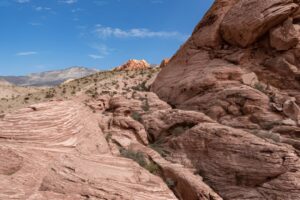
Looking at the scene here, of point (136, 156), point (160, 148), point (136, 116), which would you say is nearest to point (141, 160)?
point (136, 156)

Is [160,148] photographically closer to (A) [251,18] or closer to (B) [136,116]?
(B) [136,116]

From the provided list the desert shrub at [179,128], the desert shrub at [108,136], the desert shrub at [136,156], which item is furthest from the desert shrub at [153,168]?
the desert shrub at [108,136]

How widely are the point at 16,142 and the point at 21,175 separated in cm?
146

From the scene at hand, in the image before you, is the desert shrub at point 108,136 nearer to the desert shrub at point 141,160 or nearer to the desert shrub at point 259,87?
the desert shrub at point 141,160

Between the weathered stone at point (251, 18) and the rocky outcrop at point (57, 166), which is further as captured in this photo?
the weathered stone at point (251, 18)

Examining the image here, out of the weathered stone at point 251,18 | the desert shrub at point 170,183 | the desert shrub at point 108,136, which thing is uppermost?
the weathered stone at point 251,18

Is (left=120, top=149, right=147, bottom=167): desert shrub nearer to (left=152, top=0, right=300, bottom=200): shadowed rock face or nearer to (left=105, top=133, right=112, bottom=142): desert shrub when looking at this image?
(left=105, top=133, right=112, bottom=142): desert shrub

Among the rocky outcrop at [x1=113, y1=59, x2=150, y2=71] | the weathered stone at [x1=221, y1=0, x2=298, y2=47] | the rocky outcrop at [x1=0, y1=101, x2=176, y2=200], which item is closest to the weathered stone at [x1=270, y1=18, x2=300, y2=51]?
the weathered stone at [x1=221, y1=0, x2=298, y2=47]

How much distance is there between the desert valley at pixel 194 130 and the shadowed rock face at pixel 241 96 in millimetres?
41

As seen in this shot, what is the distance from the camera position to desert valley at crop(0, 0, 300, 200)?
7.94m

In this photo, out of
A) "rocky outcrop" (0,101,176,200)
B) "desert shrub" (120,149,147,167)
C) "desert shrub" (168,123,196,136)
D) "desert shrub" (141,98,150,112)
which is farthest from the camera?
"desert shrub" (141,98,150,112)

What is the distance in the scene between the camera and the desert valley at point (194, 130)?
7939mm

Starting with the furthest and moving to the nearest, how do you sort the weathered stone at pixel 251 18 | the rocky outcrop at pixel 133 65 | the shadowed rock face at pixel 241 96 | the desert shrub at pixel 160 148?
1. the rocky outcrop at pixel 133 65
2. the weathered stone at pixel 251 18
3. the desert shrub at pixel 160 148
4. the shadowed rock face at pixel 241 96

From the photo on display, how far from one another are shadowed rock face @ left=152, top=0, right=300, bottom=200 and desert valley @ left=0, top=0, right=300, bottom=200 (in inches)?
1.6
